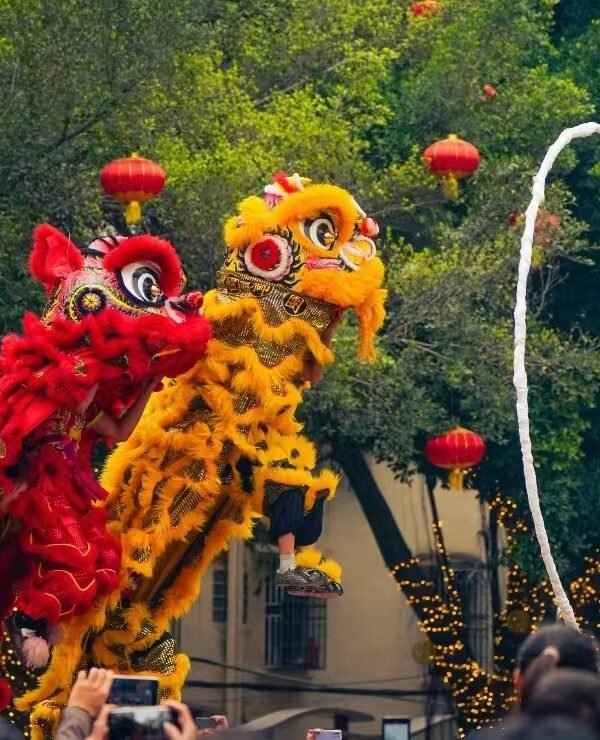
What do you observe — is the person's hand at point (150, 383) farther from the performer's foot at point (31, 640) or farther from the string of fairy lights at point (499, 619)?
the string of fairy lights at point (499, 619)

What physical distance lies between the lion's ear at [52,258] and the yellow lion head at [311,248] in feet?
2.45

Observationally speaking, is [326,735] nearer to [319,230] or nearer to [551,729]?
[319,230]

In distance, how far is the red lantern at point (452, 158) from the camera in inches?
505

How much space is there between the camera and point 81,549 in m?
7.93

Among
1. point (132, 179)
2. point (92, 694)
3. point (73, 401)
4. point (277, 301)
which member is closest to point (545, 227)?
point (132, 179)

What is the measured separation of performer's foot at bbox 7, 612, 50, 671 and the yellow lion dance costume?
0.74 ft

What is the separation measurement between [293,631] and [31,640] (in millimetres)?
10072

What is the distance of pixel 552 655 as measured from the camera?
449 centimetres

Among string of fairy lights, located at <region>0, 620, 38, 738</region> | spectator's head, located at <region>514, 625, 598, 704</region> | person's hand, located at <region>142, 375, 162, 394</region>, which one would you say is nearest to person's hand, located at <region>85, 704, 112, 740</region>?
spectator's head, located at <region>514, 625, 598, 704</region>

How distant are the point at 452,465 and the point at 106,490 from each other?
203 inches

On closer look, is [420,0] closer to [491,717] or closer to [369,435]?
[369,435]

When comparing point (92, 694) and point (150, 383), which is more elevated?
point (150, 383)

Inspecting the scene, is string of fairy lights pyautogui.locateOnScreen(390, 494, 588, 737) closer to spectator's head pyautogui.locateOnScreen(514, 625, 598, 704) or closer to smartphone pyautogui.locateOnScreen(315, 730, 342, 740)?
smartphone pyautogui.locateOnScreen(315, 730, 342, 740)

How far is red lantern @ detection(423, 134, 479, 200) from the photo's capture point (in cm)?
1282
